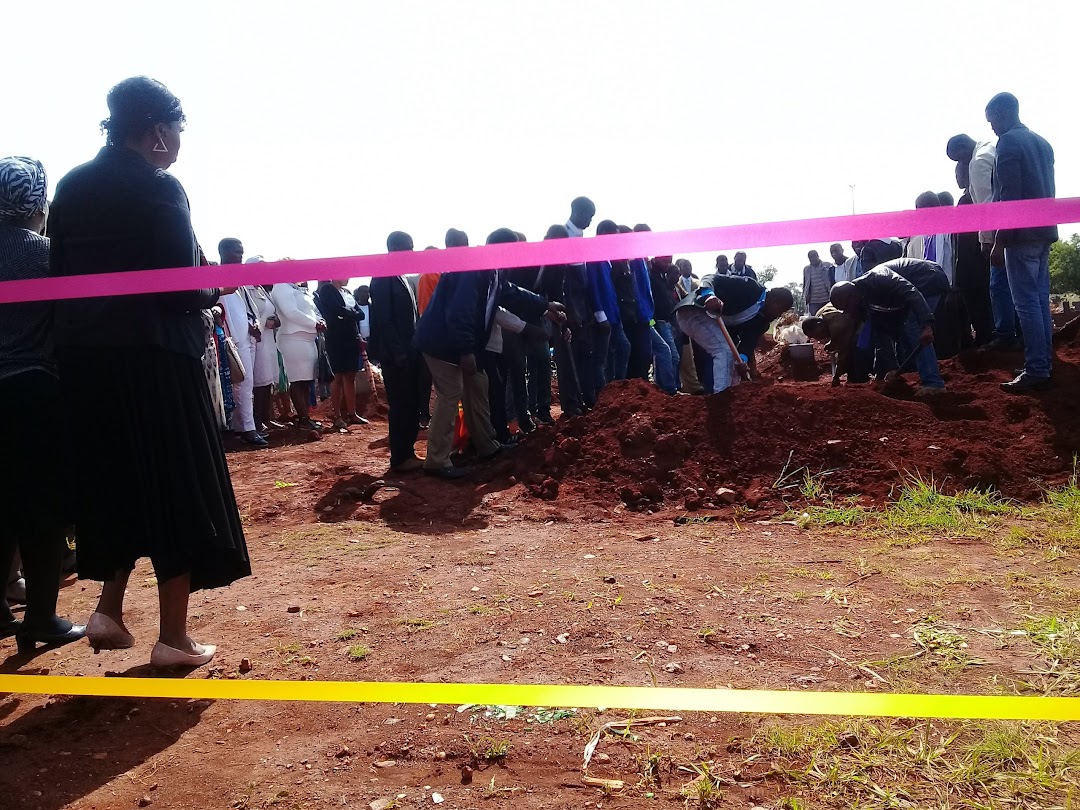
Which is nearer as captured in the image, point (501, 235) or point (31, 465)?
point (31, 465)

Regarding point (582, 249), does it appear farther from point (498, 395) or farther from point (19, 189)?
point (498, 395)

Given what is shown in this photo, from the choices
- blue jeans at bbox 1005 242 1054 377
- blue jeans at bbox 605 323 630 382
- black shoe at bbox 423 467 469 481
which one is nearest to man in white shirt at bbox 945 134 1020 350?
blue jeans at bbox 1005 242 1054 377

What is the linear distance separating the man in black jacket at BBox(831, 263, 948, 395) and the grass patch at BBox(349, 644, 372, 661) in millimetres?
4662

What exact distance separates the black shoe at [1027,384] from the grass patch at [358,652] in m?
4.75

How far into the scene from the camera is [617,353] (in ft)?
24.9

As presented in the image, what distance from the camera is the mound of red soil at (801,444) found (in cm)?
482

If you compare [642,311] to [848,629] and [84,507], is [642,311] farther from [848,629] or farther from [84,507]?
[84,507]

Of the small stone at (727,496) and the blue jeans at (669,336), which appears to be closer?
the small stone at (727,496)

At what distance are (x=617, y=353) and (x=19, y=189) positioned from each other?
5.40m

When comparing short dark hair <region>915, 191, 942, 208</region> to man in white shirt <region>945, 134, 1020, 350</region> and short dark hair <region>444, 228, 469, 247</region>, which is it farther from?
A: short dark hair <region>444, 228, 469, 247</region>

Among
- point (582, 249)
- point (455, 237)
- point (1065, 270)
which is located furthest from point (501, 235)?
point (1065, 270)

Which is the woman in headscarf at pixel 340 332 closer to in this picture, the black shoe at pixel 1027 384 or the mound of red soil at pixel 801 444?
the mound of red soil at pixel 801 444

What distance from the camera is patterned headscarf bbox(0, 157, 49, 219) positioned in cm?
286

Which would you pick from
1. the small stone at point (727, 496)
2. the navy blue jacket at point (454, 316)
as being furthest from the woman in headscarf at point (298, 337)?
the small stone at point (727, 496)
